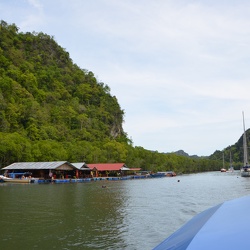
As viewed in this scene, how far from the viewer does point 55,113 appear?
104 m

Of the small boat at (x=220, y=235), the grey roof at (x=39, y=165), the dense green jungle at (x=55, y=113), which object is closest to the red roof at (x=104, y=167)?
the dense green jungle at (x=55, y=113)

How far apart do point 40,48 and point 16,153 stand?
275 feet

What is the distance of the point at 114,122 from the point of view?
131125mm

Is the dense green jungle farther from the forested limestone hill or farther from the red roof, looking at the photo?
the red roof

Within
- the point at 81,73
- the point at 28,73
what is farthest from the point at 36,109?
the point at 81,73

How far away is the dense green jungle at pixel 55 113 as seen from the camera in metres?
79.5

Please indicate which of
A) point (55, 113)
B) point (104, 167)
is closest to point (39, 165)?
point (104, 167)

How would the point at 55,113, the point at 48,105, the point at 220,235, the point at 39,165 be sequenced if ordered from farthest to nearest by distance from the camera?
the point at 48,105 < the point at 55,113 < the point at 39,165 < the point at 220,235

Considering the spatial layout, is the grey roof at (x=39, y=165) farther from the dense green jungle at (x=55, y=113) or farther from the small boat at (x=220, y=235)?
the small boat at (x=220, y=235)

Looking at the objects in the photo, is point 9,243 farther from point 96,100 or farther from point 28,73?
point 96,100

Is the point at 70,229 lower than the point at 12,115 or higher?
lower

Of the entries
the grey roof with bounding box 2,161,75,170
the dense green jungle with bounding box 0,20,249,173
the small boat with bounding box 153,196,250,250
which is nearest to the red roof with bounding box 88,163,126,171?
the dense green jungle with bounding box 0,20,249,173

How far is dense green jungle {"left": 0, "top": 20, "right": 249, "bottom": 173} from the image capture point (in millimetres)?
79500

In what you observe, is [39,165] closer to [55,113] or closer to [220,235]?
[55,113]
